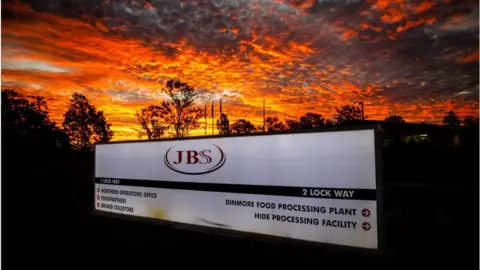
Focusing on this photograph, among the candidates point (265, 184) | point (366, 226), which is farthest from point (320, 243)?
point (265, 184)

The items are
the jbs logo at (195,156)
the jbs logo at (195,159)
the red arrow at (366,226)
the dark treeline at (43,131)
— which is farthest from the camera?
the dark treeline at (43,131)

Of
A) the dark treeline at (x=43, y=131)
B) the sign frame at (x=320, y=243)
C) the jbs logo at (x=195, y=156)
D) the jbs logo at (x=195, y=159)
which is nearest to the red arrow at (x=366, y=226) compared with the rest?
the sign frame at (x=320, y=243)

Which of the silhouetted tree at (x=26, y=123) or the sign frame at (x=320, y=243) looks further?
the silhouetted tree at (x=26, y=123)

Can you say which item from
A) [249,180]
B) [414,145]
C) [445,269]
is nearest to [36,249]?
[249,180]

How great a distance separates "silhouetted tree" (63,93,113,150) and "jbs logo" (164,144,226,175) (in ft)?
203

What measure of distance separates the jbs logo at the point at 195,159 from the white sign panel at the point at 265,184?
0.02 metres

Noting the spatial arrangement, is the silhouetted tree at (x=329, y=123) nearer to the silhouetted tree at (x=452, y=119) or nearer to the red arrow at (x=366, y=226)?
the silhouetted tree at (x=452, y=119)

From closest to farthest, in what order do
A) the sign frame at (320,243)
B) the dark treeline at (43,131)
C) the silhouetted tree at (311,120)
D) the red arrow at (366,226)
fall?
the sign frame at (320,243) < the red arrow at (366,226) < the dark treeline at (43,131) < the silhouetted tree at (311,120)

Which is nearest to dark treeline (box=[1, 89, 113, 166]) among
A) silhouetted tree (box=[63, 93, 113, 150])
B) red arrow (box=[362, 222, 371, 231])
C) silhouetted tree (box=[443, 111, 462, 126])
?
silhouetted tree (box=[63, 93, 113, 150])

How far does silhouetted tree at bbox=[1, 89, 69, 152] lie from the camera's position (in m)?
54.0

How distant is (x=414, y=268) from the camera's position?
6207mm

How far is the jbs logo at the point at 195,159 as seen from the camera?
8219 mm

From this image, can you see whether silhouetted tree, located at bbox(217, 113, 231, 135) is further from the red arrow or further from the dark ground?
the red arrow

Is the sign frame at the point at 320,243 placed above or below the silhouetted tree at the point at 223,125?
below
